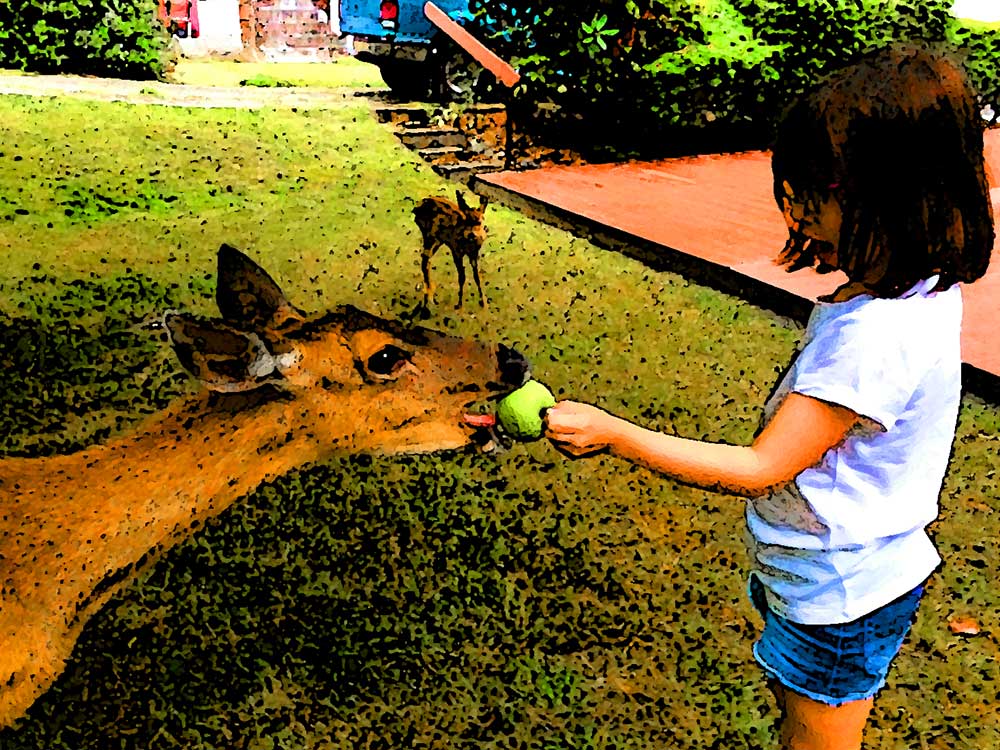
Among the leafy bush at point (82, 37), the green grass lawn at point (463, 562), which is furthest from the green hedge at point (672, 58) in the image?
the leafy bush at point (82, 37)

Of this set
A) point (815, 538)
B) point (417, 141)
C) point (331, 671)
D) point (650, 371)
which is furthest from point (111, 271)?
point (815, 538)

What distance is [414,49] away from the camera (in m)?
10.5

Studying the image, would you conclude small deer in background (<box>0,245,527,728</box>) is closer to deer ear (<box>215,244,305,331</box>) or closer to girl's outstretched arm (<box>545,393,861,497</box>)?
deer ear (<box>215,244,305,331</box>)

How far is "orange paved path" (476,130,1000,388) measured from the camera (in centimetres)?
556

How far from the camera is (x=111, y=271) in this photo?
5.63 m

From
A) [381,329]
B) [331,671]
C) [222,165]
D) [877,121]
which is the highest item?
[877,121]

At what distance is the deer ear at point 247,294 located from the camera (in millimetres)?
2594

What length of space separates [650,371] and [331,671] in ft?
7.93

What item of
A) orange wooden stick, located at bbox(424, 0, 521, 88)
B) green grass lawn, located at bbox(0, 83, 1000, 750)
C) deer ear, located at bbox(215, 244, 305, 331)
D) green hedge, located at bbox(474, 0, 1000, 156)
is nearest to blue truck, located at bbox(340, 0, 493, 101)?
green hedge, located at bbox(474, 0, 1000, 156)

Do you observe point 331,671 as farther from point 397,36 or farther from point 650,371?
point 397,36

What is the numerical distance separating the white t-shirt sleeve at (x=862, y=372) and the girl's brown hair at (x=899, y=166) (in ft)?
0.27

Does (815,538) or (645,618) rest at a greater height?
(815,538)

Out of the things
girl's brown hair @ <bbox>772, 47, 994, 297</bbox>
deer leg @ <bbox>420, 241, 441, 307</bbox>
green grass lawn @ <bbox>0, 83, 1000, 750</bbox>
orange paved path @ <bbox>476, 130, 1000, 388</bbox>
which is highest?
girl's brown hair @ <bbox>772, 47, 994, 297</bbox>

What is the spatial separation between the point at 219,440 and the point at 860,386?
1.37 metres
